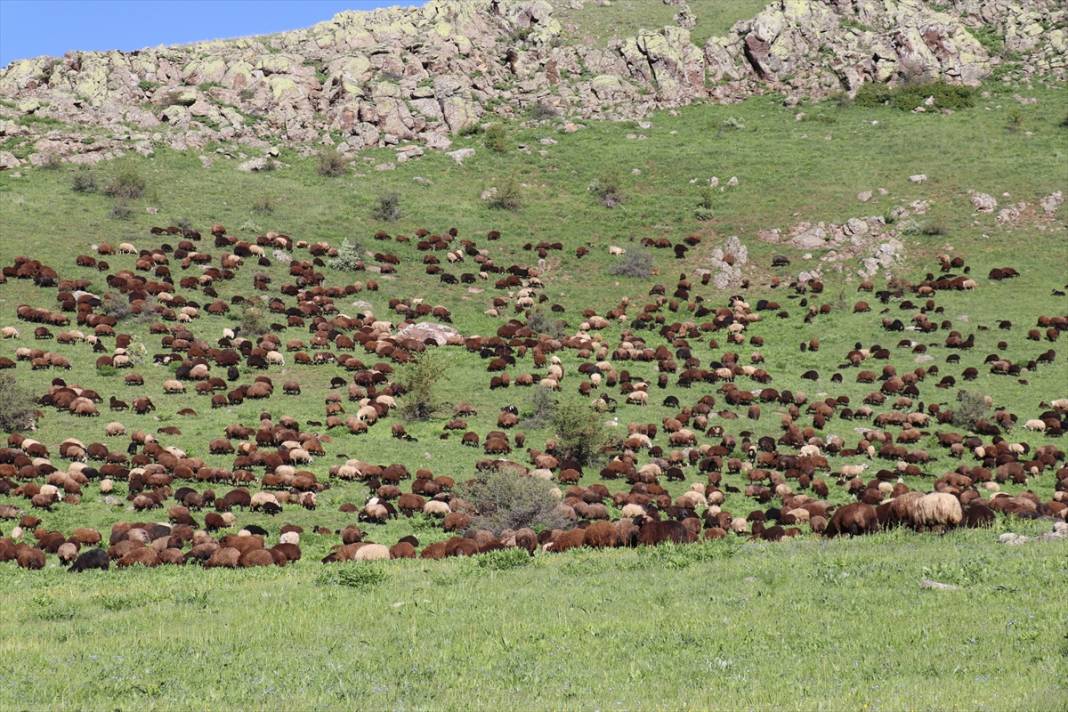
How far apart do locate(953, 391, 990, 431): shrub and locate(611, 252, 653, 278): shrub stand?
21.3 meters

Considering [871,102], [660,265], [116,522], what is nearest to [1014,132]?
[871,102]

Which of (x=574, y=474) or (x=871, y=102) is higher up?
(x=871, y=102)

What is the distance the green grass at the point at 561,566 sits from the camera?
980 cm

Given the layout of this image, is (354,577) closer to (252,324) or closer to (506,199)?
(252,324)

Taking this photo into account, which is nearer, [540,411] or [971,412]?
[971,412]

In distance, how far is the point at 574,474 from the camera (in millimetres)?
27797

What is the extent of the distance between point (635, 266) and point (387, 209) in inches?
625

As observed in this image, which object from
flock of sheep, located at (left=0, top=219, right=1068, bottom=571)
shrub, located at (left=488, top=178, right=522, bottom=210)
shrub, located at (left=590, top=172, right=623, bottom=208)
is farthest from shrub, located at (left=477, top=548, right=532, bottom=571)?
shrub, located at (left=590, top=172, right=623, bottom=208)

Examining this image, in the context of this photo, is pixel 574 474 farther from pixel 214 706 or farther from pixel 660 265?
pixel 660 265

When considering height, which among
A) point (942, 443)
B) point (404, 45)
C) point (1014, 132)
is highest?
point (404, 45)

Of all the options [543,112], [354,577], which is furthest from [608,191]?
[354,577]

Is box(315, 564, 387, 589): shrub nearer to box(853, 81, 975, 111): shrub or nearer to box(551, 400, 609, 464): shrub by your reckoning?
box(551, 400, 609, 464): shrub

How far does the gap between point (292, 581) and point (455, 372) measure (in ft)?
75.7

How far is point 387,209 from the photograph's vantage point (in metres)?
57.0
